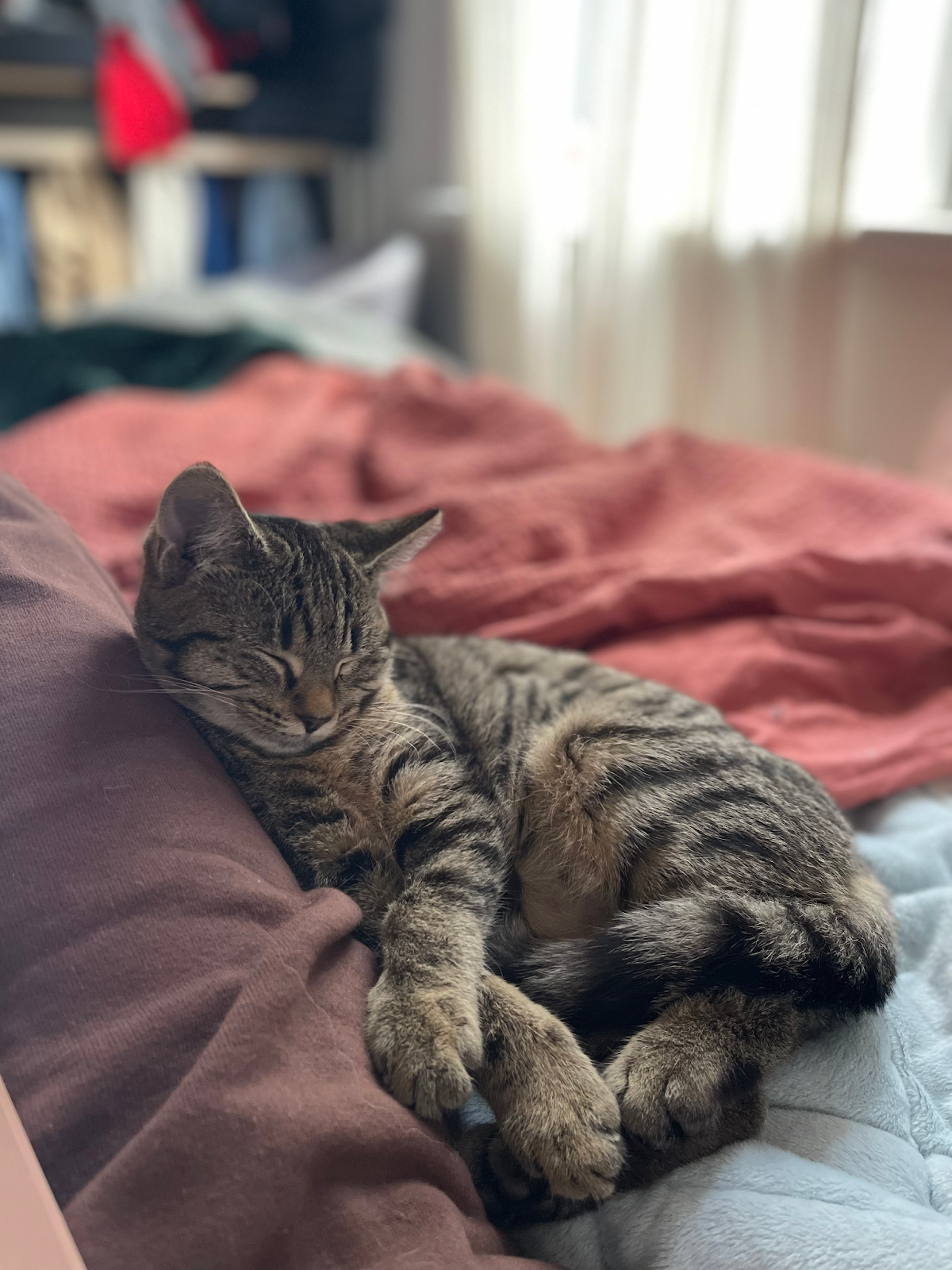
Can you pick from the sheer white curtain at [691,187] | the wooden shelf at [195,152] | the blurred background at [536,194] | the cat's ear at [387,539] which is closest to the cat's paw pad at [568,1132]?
the cat's ear at [387,539]

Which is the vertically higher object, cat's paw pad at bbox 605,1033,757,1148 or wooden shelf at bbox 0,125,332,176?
wooden shelf at bbox 0,125,332,176

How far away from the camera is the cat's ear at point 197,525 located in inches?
34.5

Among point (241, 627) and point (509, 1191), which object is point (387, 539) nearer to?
point (241, 627)

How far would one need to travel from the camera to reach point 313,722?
0.96 m

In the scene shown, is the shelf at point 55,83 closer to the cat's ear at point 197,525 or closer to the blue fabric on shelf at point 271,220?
the blue fabric on shelf at point 271,220

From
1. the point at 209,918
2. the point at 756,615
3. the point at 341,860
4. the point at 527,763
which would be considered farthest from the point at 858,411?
the point at 209,918

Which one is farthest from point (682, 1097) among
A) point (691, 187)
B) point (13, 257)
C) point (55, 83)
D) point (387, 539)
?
point (55, 83)

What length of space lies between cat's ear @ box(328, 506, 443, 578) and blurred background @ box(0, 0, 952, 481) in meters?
1.45

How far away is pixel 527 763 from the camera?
1.04 meters

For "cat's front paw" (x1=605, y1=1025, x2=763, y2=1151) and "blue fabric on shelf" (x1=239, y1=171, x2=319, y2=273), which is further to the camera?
"blue fabric on shelf" (x1=239, y1=171, x2=319, y2=273)

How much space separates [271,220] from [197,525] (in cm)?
274

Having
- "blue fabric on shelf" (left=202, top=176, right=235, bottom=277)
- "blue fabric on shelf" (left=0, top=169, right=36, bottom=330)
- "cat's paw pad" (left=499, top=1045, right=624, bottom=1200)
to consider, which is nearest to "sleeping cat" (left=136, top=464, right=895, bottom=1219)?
"cat's paw pad" (left=499, top=1045, right=624, bottom=1200)

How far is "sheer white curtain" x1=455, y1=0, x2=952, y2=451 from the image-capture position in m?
2.08

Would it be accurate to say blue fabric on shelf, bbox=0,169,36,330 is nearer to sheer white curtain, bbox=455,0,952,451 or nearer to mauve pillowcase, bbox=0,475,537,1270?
sheer white curtain, bbox=455,0,952,451
